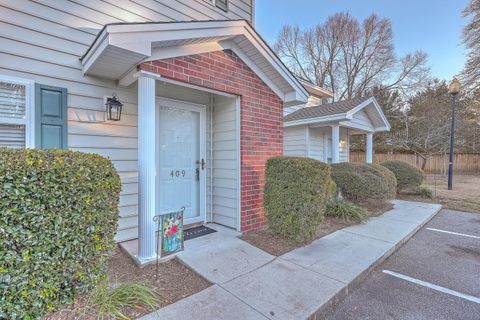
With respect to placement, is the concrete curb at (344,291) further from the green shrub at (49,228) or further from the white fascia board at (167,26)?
the white fascia board at (167,26)

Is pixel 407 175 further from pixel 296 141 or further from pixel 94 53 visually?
pixel 94 53

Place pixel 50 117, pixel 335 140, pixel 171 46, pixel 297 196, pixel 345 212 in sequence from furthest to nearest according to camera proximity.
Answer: pixel 335 140
pixel 345 212
pixel 297 196
pixel 171 46
pixel 50 117

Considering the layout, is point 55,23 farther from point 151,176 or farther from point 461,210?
point 461,210

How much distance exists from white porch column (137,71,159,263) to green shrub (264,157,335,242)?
1.94m

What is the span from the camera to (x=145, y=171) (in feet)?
10.0

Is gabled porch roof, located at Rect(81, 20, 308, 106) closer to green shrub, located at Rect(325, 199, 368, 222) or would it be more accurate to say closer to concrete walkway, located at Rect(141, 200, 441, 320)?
concrete walkway, located at Rect(141, 200, 441, 320)

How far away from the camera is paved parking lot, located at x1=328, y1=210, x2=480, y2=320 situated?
2408mm

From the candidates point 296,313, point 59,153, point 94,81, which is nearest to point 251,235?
point 296,313

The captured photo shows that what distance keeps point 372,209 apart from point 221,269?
5138mm

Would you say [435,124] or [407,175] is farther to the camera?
[435,124]

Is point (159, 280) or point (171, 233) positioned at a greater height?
point (171, 233)

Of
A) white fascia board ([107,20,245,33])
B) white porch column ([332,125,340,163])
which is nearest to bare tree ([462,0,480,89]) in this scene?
white porch column ([332,125,340,163])

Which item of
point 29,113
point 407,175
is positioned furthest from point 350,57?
point 29,113

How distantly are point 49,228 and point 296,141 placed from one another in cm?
768
